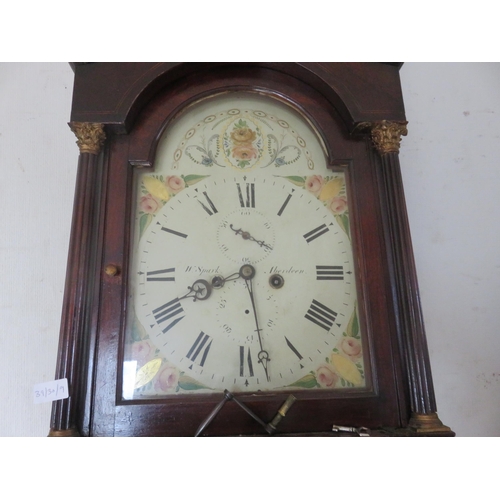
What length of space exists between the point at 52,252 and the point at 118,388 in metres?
0.49

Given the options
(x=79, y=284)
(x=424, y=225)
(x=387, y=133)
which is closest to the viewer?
(x=79, y=284)

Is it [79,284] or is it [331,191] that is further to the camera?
[331,191]

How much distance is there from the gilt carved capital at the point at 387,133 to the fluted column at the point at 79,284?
0.60 m

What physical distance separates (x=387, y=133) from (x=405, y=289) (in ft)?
1.16

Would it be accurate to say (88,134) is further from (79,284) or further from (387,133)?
(387,133)

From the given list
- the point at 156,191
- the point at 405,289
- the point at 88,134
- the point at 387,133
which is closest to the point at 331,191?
the point at 387,133

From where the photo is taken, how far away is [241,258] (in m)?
1.01

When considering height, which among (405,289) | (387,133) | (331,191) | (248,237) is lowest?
(405,289)

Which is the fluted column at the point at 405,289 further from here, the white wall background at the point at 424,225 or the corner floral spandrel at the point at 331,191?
the white wall background at the point at 424,225

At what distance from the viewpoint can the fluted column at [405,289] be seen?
0.86m

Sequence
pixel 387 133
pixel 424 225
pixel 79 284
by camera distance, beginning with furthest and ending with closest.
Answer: pixel 424 225, pixel 387 133, pixel 79 284

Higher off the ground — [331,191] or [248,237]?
[331,191]

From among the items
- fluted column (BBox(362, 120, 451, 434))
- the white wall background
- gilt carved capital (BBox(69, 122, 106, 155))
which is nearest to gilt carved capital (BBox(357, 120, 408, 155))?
fluted column (BBox(362, 120, 451, 434))

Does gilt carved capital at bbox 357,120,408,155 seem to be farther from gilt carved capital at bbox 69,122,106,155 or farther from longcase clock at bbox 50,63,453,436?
gilt carved capital at bbox 69,122,106,155
